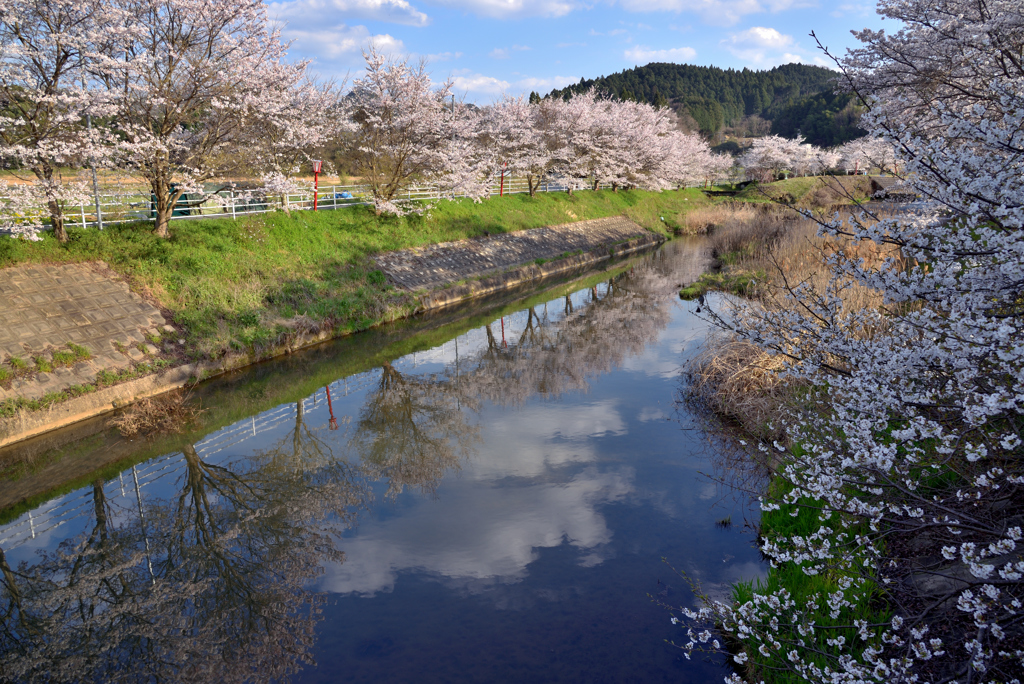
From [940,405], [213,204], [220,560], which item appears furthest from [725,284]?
[940,405]

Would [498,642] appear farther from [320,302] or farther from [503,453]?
[320,302]

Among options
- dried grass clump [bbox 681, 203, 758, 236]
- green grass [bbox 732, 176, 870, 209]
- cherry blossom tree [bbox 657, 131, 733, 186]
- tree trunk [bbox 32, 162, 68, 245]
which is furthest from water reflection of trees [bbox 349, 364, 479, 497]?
cherry blossom tree [bbox 657, 131, 733, 186]

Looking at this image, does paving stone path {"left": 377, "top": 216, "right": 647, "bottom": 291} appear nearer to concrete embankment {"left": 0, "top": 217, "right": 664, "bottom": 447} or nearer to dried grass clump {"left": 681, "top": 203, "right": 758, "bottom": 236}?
concrete embankment {"left": 0, "top": 217, "right": 664, "bottom": 447}

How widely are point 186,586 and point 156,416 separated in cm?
531

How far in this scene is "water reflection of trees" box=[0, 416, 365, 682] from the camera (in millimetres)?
5766

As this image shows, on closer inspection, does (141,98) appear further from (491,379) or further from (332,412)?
(491,379)

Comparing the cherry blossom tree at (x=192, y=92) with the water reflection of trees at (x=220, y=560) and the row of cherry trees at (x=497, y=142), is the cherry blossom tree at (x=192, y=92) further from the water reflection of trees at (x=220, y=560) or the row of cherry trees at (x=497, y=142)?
the water reflection of trees at (x=220, y=560)

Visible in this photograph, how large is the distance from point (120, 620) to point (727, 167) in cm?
8933

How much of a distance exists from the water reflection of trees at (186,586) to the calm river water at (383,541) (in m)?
0.03

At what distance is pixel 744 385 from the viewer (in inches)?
441

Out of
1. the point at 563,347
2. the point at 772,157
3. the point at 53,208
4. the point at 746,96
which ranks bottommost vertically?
the point at 563,347

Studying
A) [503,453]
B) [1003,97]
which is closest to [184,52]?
[503,453]

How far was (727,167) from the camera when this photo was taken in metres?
84.3

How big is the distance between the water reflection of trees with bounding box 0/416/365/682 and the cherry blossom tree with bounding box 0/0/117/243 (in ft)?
25.2
